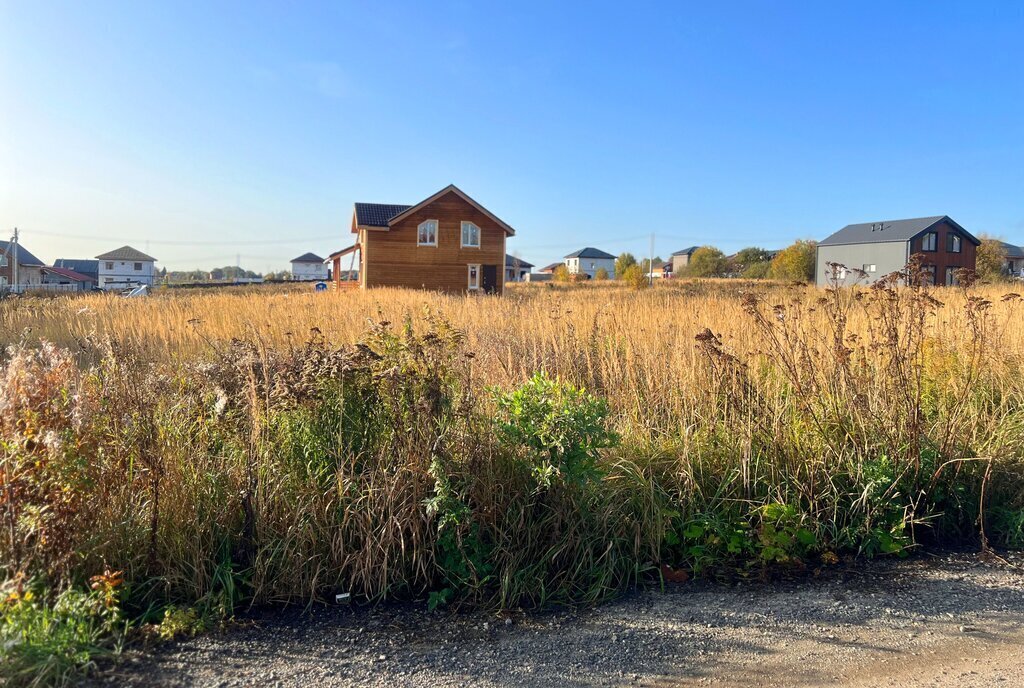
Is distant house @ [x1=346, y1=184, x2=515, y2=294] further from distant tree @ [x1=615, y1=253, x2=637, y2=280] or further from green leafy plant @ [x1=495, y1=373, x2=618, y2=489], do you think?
distant tree @ [x1=615, y1=253, x2=637, y2=280]

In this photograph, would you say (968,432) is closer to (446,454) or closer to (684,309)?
(446,454)

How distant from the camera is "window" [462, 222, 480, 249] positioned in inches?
1502

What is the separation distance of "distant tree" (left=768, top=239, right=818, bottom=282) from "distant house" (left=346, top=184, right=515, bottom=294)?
39.6 metres

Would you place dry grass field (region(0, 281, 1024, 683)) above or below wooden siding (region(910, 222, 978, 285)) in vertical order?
below

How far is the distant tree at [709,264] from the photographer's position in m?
87.6

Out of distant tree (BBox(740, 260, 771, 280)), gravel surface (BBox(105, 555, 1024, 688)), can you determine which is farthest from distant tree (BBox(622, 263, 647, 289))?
gravel surface (BBox(105, 555, 1024, 688))

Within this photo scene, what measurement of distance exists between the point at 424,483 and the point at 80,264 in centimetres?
12347

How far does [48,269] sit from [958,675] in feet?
317

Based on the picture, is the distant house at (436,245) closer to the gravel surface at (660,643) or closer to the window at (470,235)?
the window at (470,235)

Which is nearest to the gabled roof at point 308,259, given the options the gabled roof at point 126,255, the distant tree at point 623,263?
the gabled roof at point 126,255

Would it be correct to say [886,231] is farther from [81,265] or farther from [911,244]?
[81,265]

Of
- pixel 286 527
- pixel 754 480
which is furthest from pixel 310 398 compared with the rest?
pixel 754 480

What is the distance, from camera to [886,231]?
196 feet

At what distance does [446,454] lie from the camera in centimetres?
392
